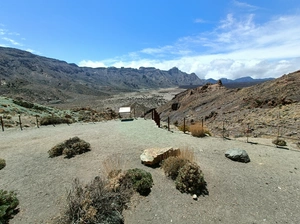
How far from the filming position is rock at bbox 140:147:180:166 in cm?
884

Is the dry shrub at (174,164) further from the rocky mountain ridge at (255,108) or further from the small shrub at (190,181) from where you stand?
the rocky mountain ridge at (255,108)

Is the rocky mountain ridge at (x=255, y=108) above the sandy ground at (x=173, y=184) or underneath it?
above

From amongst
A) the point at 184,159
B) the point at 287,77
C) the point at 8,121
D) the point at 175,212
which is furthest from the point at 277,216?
the point at 287,77

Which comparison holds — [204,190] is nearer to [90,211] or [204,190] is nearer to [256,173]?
[256,173]

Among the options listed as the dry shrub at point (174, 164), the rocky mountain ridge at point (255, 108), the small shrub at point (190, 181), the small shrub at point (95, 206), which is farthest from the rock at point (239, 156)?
the small shrub at point (95, 206)

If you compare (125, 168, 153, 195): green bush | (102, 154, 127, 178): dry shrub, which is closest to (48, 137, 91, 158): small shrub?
(102, 154, 127, 178): dry shrub

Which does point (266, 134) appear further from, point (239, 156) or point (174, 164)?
point (174, 164)

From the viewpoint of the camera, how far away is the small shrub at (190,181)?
7117mm

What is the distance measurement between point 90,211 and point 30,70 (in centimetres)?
19998

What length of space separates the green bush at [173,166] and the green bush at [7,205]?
5.05 m

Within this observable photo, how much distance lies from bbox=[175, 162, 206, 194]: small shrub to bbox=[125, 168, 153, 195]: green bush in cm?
99

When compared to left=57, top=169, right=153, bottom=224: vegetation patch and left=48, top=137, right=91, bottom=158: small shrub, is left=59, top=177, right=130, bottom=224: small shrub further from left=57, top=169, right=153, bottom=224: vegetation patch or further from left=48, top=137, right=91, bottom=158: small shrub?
left=48, top=137, right=91, bottom=158: small shrub

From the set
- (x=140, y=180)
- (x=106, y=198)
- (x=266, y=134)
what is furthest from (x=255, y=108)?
(x=106, y=198)

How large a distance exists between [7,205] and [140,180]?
404 cm
